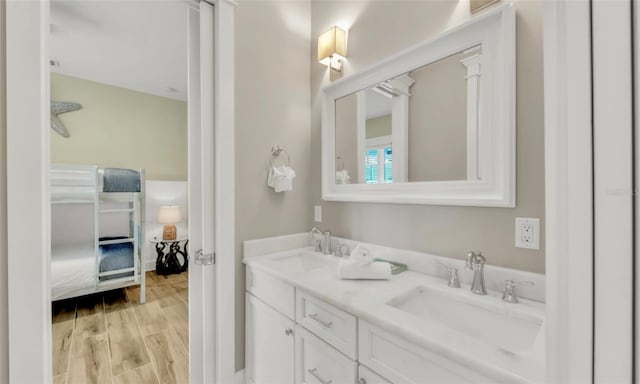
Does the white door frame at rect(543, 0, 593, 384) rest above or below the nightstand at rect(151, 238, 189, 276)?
above

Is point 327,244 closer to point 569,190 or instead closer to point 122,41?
point 569,190

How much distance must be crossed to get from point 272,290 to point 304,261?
34 centimetres

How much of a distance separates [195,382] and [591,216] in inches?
73.8

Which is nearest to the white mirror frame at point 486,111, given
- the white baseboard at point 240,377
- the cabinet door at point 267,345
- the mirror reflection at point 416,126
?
the mirror reflection at point 416,126

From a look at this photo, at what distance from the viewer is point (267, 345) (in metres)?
1.45

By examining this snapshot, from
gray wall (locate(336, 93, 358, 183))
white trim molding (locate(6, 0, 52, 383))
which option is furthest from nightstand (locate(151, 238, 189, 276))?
gray wall (locate(336, 93, 358, 183))

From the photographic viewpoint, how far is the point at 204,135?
151 cm

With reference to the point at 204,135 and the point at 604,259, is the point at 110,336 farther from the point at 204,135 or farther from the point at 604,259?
Result: the point at 604,259

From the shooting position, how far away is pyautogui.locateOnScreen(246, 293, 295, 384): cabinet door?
1.31 metres

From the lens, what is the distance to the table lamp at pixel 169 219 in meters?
3.95

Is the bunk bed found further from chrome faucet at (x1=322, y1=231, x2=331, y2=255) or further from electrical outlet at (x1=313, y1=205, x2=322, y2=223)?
chrome faucet at (x1=322, y1=231, x2=331, y2=255)

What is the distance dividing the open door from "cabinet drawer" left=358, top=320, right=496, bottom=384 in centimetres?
94

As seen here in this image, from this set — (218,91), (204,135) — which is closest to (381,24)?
(218,91)

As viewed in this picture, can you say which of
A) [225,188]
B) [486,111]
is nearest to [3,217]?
[225,188]
